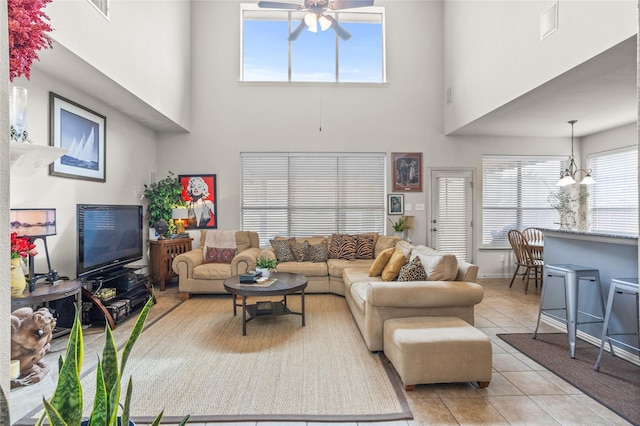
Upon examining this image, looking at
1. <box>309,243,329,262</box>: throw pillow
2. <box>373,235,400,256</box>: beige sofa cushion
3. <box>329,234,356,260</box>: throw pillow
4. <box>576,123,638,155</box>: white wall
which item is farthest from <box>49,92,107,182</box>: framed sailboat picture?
<box>576,123,638,155</box>: white wall

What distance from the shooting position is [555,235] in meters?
3.87

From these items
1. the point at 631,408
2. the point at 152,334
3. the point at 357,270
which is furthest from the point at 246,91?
the point at 631,408

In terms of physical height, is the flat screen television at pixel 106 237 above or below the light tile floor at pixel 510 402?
above

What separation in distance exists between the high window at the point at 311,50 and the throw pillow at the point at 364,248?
295cm

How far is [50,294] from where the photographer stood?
9.55 feet

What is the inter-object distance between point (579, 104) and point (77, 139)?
20.4 feet

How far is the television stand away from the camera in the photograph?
12.2 ft

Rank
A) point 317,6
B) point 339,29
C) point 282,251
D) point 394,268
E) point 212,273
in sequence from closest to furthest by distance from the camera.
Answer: point 394,268
point 317,6
point 339,29
point 212,273
point 282,251

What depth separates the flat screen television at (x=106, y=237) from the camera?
3701 mm

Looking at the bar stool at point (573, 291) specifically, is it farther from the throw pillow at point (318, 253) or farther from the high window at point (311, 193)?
the high window at point (311, 193)

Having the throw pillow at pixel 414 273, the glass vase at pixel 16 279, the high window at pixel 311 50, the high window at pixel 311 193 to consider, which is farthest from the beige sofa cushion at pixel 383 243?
the glass vase at pixel 16 279

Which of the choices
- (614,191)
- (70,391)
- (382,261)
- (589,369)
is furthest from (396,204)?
(70,391)

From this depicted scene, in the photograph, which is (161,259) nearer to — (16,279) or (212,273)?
(212,273)

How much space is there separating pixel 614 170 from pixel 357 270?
4847 mm
